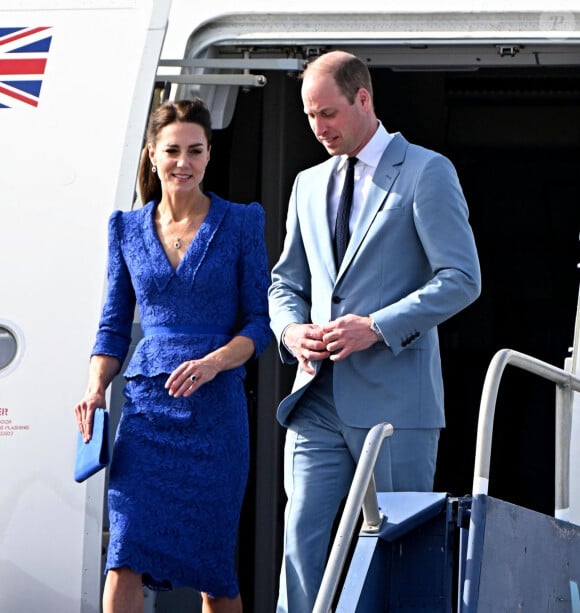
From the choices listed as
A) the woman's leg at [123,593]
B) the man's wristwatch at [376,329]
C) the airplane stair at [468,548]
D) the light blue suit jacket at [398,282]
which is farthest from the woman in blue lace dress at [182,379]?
the airplane stair at [468,548]

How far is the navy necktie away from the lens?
3.89 m

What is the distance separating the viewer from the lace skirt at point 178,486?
13.5ft

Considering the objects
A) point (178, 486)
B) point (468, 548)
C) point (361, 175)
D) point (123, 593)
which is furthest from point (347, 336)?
point (123, 593)

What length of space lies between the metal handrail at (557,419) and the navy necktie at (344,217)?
1.90 feet

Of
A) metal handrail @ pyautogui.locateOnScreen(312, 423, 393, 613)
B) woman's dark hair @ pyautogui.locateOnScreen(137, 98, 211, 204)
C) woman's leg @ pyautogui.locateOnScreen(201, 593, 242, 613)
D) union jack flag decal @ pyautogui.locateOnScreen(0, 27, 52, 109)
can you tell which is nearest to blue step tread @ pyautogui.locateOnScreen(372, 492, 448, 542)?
metal handrail @ pyautogui.locateOnScreen(312, 423, 393, 613)

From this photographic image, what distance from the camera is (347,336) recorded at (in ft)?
12.1

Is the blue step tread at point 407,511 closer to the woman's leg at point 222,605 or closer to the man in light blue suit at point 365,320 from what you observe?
the man in light blue suit at point 365,320

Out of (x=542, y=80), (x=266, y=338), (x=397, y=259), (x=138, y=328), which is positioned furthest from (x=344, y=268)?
(x=542, y=80)

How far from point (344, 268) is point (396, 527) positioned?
2.37ft

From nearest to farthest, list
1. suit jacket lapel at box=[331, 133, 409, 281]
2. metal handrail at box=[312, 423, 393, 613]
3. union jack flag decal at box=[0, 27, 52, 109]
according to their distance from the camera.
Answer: metal handrail at box=[312, 423, 393, 613], suit jacket lapel at box=[331, 133, 409, 281], union jack flag decal at box=[0, 27, 52, 109]

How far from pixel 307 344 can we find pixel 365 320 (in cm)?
17

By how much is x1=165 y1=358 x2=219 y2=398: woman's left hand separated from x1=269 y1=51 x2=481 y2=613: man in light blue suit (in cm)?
27

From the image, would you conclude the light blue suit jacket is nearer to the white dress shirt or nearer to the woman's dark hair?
the white dress shirt

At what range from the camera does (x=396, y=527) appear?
11.6ft
